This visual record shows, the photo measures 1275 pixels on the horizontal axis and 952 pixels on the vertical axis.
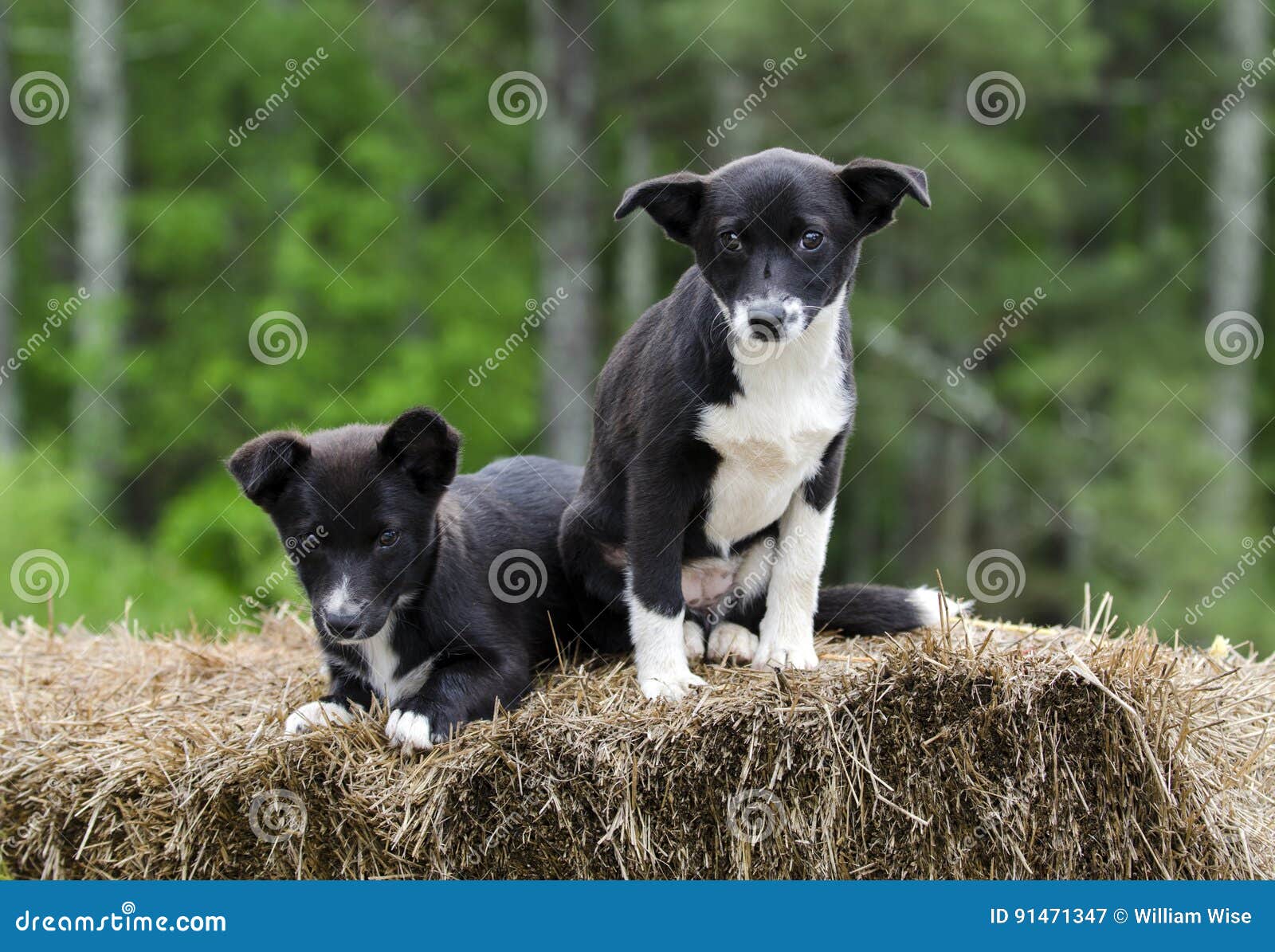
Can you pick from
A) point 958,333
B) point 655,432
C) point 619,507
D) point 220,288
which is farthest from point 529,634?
point 220,288

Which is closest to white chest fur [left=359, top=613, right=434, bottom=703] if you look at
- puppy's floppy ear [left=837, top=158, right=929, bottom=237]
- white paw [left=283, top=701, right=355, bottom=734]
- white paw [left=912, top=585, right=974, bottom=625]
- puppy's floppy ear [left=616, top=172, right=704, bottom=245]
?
white paw [left=283, top=701, right=355, bottom=734]

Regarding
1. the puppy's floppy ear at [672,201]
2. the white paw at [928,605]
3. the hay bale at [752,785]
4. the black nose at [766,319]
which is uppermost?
the puppy's floppy ear at [672,201]

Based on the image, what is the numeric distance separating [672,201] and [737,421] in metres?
0.73

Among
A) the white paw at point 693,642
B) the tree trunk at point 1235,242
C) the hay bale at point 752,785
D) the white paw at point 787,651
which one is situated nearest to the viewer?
the hay bale at point 752,785

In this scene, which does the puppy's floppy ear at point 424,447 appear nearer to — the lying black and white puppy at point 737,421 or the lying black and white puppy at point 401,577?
the lying black and white puppy at point 401,577

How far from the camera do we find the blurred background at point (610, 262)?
41.2ft

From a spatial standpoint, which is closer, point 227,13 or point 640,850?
point 640,850

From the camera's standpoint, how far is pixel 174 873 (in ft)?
13.9

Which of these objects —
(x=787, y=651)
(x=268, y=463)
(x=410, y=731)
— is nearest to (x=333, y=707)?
(x=410, y=731)

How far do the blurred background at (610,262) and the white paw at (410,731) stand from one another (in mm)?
7458

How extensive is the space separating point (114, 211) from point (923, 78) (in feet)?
31.6

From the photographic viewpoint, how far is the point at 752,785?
3.91 m

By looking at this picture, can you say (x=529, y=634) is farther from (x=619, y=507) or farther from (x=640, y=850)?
(x=640, y=850)

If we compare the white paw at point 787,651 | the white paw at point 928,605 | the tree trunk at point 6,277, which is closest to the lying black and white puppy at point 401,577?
the white paw at point 787,651
